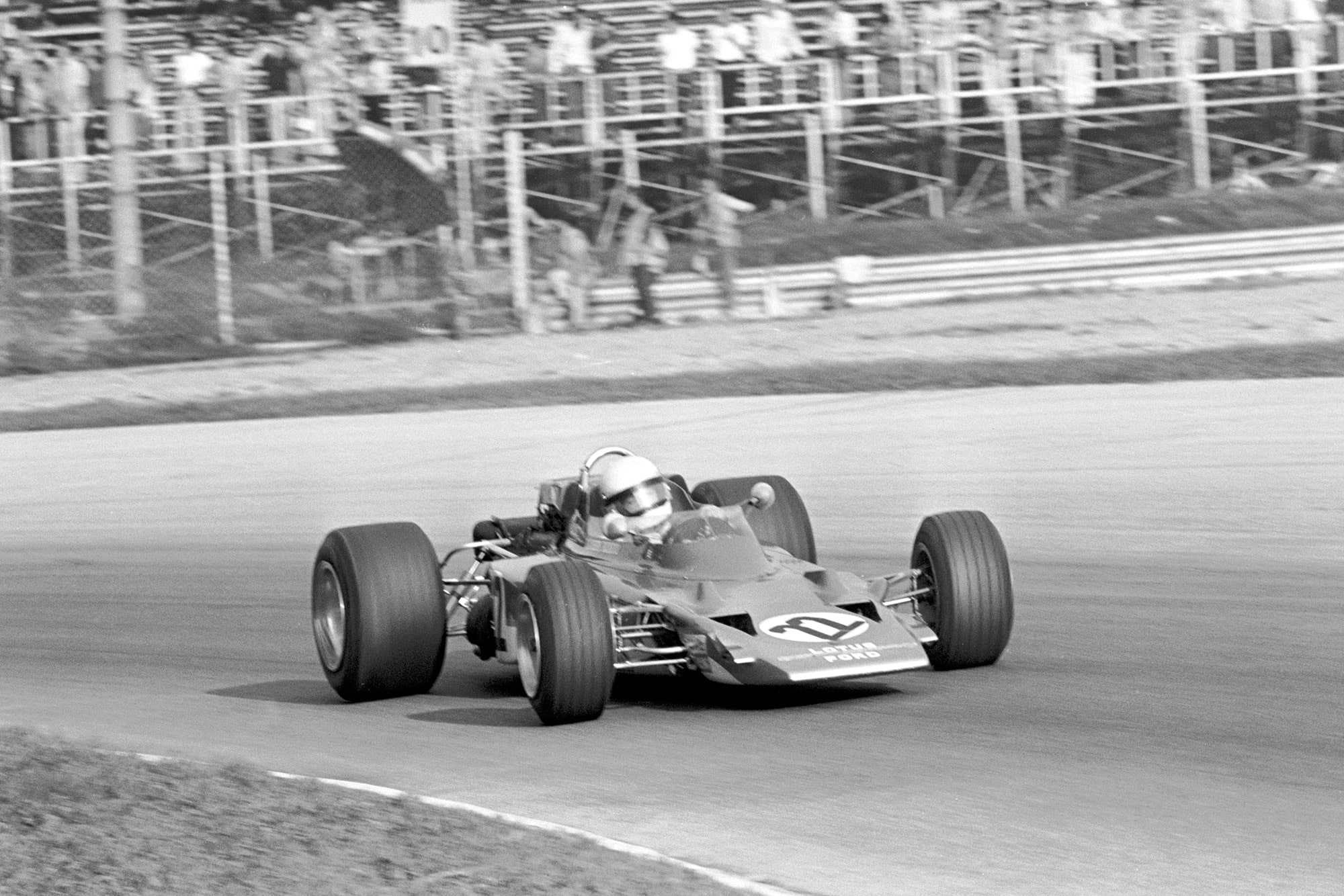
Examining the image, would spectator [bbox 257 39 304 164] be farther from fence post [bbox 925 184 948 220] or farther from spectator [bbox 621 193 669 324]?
fence post [bbox 925 184 948 220]

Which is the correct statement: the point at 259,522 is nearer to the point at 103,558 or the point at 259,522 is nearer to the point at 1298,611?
the point at 103,558

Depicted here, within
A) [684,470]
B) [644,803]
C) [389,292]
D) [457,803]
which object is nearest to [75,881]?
[457,803]

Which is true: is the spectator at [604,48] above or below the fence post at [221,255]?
above

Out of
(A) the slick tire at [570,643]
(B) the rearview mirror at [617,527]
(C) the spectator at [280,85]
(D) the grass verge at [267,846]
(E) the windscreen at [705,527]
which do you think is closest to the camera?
(D) the grass verge at [267,846]

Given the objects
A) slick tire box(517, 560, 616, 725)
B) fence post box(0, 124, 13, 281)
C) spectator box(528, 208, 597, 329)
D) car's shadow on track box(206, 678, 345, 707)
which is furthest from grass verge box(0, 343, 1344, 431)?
slick tire box(517, 560, 616, 725)

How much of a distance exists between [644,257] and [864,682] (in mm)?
13312

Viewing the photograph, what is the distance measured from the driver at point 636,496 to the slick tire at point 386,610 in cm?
71

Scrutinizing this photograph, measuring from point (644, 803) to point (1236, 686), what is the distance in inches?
89.0

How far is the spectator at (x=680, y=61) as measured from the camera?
70.2 ft

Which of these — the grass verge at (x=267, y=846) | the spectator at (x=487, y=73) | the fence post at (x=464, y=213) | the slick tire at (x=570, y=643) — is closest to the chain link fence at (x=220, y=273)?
the fence post at (x=464, y=213)

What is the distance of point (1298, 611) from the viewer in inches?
306

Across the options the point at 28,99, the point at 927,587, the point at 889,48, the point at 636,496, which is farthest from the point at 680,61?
the point at 927,587

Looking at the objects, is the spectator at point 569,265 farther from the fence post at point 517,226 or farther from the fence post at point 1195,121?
the fence post at point 1195,121

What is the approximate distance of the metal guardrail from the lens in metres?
20.2
